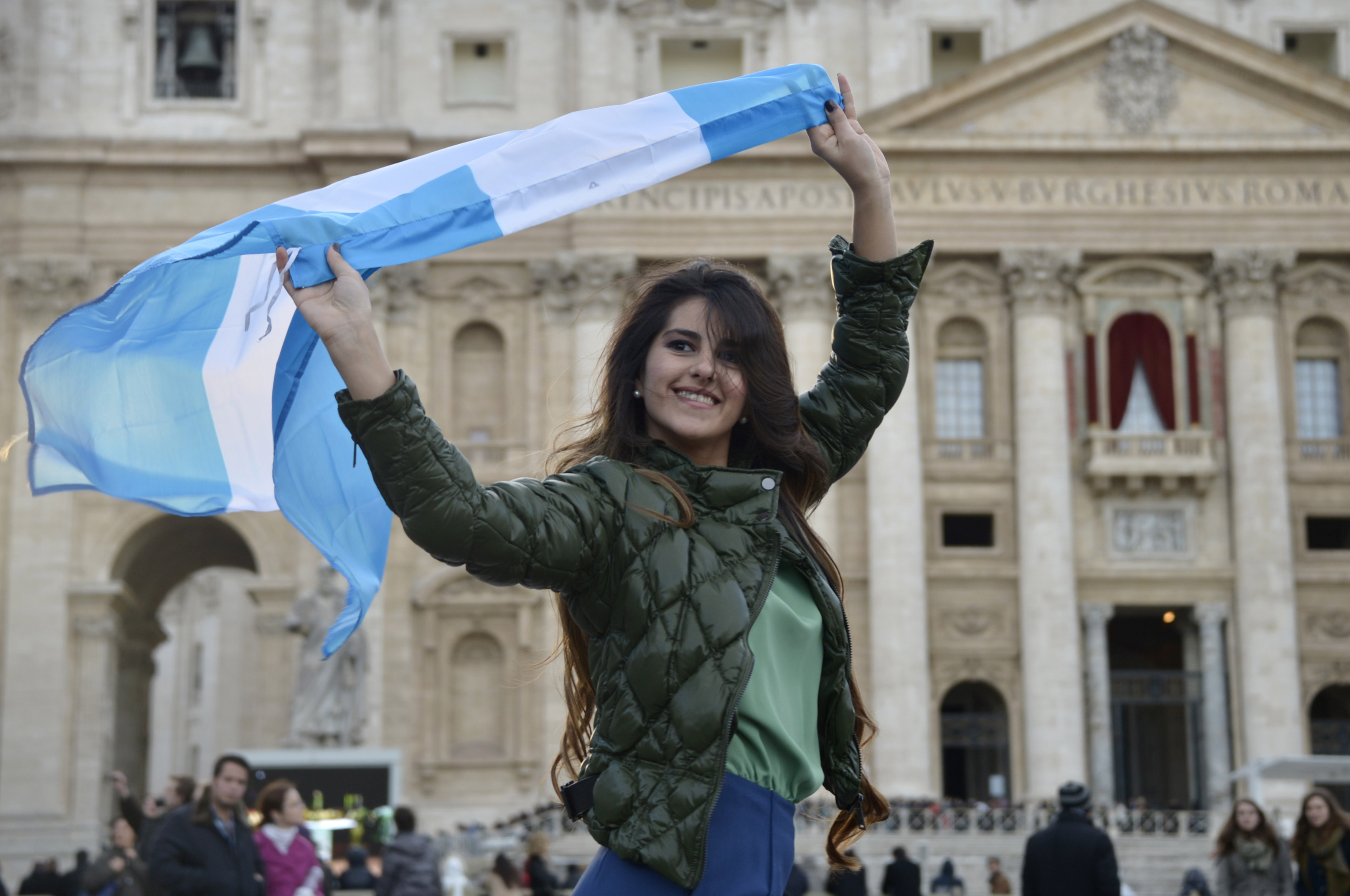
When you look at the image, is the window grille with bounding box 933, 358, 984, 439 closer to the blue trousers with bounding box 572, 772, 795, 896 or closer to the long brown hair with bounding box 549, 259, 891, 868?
the long brown hair with bounding box 549, 259, 891, 868

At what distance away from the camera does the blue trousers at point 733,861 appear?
2.53 metres

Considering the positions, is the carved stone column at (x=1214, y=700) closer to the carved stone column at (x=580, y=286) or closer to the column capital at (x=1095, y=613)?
the column capital at (x=1095, y=613)

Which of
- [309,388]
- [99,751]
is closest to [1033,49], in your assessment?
[99,751]

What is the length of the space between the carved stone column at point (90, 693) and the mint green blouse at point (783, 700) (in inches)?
1269

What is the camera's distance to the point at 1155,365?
34.1 m

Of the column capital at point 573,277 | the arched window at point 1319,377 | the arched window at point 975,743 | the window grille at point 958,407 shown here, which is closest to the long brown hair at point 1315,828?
the arched window at point 975,743

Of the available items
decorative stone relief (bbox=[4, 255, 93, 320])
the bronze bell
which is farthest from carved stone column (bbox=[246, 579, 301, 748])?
the bronze bell

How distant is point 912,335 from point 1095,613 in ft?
20.2

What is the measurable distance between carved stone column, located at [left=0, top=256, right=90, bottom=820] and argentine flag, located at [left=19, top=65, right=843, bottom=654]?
30.0 meters

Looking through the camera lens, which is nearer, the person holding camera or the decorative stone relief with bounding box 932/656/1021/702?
the person holding camera

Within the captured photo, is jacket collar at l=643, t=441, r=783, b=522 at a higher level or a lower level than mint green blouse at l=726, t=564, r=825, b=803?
higher

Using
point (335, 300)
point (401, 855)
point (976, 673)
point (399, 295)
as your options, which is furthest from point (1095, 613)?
point (335, 300)

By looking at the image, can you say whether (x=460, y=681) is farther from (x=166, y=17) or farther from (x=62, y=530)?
(x=166, y=17)

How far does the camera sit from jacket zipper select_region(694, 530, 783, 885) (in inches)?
99.3
